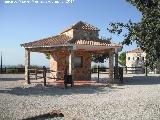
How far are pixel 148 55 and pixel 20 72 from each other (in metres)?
39.9

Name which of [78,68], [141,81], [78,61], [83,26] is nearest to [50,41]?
[83,26]

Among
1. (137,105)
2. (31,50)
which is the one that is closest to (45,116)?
(137,105)

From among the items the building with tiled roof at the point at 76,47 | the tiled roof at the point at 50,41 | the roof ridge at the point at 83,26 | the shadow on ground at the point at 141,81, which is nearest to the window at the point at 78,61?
the building with tiled roof at the point at 76,47

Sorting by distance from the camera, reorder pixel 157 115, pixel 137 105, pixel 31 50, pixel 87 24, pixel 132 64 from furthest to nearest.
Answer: pixel 132 64 → pixel 87 24 → pixel 31 50 → pixel 137 105 → pixel 157 115

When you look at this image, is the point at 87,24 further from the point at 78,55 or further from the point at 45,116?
the point at 45,116

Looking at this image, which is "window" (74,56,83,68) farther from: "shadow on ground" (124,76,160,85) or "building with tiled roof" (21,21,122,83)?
"shadow on ground" (124,76,160,85)

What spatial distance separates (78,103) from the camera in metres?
16.1

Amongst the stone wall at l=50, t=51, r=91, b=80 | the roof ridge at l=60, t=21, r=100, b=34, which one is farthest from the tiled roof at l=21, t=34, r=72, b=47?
the stone wall at l=50, t=51, r=91, b=80

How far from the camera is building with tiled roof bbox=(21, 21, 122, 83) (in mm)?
26828

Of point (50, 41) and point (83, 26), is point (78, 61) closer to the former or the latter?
point (83, 26)

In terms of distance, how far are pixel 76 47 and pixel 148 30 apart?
1391 cm

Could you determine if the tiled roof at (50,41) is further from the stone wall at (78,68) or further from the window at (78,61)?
the window at (78,61)

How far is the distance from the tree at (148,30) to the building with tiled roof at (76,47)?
12.5 m

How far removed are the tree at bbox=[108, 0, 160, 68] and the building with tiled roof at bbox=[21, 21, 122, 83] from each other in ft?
41.1
